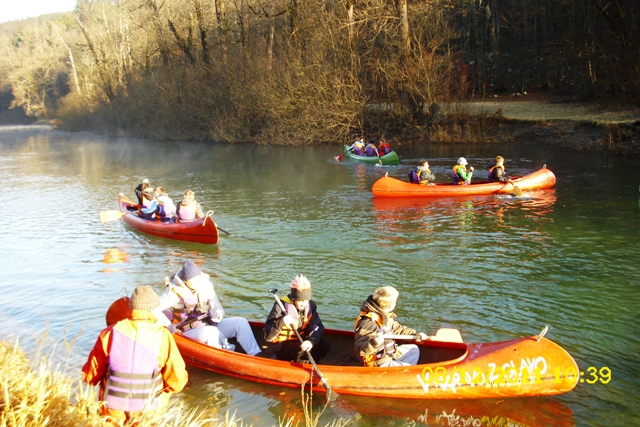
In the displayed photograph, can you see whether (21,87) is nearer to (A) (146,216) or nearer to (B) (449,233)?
(A) (146,216)

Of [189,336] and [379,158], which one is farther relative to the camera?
[379,158]

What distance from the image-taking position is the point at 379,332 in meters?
6.18

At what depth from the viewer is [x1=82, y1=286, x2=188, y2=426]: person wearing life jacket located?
4188 mm

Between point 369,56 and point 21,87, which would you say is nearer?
point 369,56

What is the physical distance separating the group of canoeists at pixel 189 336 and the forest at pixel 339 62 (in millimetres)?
23112

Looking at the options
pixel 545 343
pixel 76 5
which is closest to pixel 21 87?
pixel 76 5

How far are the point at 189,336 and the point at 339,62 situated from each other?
26181 mm

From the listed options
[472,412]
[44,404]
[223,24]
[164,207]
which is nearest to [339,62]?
[223,24]

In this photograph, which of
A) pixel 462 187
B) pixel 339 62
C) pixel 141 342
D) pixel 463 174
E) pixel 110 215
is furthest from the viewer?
Result: pixel 339 62

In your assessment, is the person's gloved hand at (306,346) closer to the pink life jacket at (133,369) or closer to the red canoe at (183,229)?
the pink life jacket at (133,369)

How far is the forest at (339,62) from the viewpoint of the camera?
2959 cm

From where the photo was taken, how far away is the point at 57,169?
2939 cm

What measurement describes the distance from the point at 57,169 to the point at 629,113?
2644 centimetres

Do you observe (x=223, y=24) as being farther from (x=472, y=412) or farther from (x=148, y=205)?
(x=472, y=412)
